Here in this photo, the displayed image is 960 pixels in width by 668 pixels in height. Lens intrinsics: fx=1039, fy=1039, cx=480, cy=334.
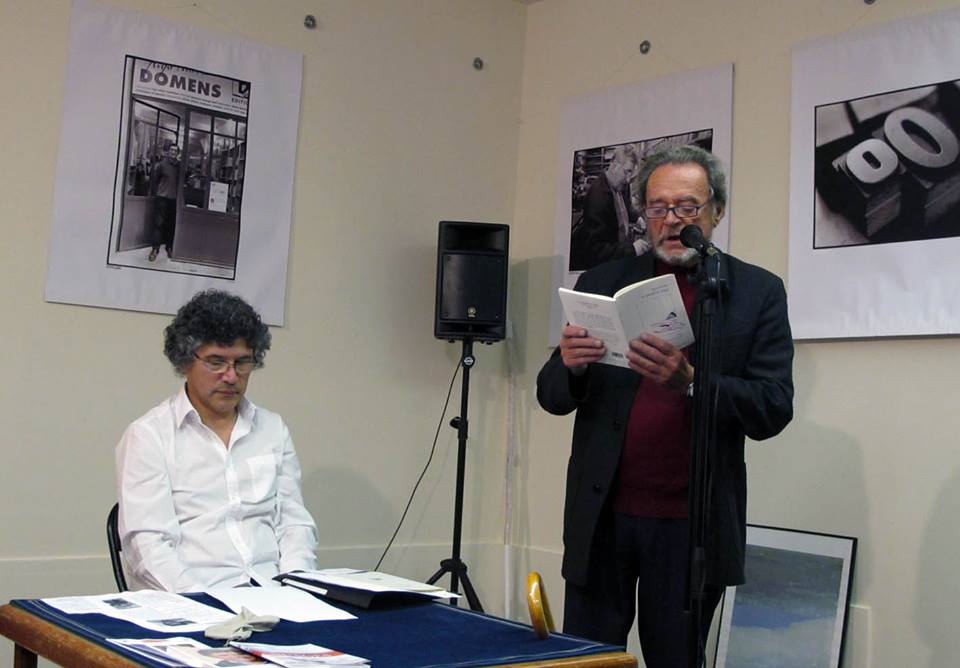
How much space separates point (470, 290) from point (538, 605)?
113 inches

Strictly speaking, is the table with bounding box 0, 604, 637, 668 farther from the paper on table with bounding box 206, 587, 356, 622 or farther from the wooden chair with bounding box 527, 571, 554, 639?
the paper on table with bounding box 206, 587, 356, 622

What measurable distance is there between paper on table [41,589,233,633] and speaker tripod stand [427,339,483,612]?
2.49m

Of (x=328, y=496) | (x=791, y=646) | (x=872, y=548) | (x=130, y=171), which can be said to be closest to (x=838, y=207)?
(x=872, y=548)

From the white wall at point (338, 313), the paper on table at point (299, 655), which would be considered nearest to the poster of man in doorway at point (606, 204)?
the white wall at point (338, 313)

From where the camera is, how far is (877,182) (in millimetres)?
3656

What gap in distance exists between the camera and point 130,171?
154 inches

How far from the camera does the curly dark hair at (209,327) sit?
275 centimetres

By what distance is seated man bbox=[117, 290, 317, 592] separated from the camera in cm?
253

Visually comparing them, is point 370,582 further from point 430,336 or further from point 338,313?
point 430,336

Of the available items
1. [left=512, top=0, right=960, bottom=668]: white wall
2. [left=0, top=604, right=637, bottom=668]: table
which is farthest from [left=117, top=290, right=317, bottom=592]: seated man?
[left=512, top=0, right=960, bottom=668]: white wall

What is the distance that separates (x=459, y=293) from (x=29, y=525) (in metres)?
1.91

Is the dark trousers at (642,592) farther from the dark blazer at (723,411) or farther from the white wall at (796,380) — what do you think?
the white wall at (796,380)

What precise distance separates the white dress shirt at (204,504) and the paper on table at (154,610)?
548mm

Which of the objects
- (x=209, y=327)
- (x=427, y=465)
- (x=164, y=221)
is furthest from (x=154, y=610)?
(x=427, y=465)
